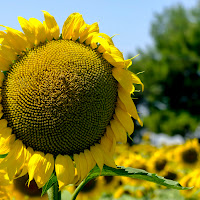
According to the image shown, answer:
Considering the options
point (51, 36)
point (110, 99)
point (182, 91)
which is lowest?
point (182, 91)

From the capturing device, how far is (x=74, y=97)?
170cm

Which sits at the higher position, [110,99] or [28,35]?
[28,35]

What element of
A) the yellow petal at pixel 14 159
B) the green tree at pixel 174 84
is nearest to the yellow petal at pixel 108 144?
the yellow petal at pixel 14 159

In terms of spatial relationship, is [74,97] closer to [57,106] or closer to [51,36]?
[57,106]

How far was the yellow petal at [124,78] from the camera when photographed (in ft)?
5.67

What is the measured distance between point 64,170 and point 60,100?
1.06ft

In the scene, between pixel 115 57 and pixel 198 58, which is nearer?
pixel 115 57

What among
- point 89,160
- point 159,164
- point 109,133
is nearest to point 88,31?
point 109,133

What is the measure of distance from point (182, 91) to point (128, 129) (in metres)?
29.6

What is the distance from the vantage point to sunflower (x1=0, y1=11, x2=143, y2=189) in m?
1.70

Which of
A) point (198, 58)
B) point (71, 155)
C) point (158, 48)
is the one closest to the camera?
point (71, 155)

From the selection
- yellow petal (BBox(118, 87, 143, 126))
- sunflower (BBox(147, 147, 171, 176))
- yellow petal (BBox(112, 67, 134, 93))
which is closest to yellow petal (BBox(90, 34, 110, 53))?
yellow petal (BBox(112, 67, 134, 93))

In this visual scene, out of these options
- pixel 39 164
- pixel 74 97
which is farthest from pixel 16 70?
pixel 39 164

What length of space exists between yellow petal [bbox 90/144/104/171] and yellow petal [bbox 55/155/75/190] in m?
0.12
